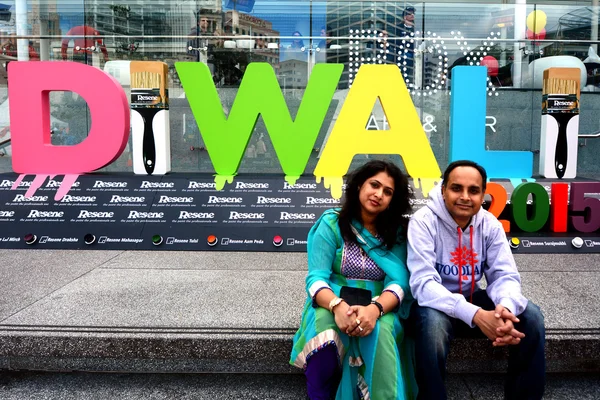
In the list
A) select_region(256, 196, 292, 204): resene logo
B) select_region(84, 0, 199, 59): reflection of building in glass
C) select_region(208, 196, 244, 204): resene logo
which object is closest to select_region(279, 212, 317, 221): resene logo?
select_region(256, 196, 292, 204): resene logo

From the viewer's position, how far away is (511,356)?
6.82ft

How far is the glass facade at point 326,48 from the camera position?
23.1 feet

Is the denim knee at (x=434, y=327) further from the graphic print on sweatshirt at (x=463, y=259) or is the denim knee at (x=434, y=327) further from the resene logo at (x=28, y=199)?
the resene logo at (x=28, y=199)

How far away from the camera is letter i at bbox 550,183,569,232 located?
191 inches

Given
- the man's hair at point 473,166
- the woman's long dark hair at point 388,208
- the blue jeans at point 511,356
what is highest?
the man's hair at point 473,166

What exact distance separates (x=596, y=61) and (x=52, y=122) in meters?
7.91

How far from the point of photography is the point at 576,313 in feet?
9.17

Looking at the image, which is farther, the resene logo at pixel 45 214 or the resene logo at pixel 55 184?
the resene logo at pixel 55 184

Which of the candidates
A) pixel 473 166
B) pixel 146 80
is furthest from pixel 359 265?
pixel 146 80

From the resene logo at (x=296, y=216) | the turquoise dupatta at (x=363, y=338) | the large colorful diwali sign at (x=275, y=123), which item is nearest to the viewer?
the turquoise dupatta at (x=363, y=338)

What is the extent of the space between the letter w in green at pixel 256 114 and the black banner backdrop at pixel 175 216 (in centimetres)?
32

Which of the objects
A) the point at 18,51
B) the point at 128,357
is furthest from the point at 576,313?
the point at 18,51

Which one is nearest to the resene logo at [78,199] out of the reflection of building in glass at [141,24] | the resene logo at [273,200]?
the resene logo at [273,200]

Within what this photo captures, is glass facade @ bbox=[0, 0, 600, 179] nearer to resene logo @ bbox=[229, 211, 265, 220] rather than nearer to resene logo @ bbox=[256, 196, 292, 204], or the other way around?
resene logo @ bbox=[256, 196, 292, 204]
